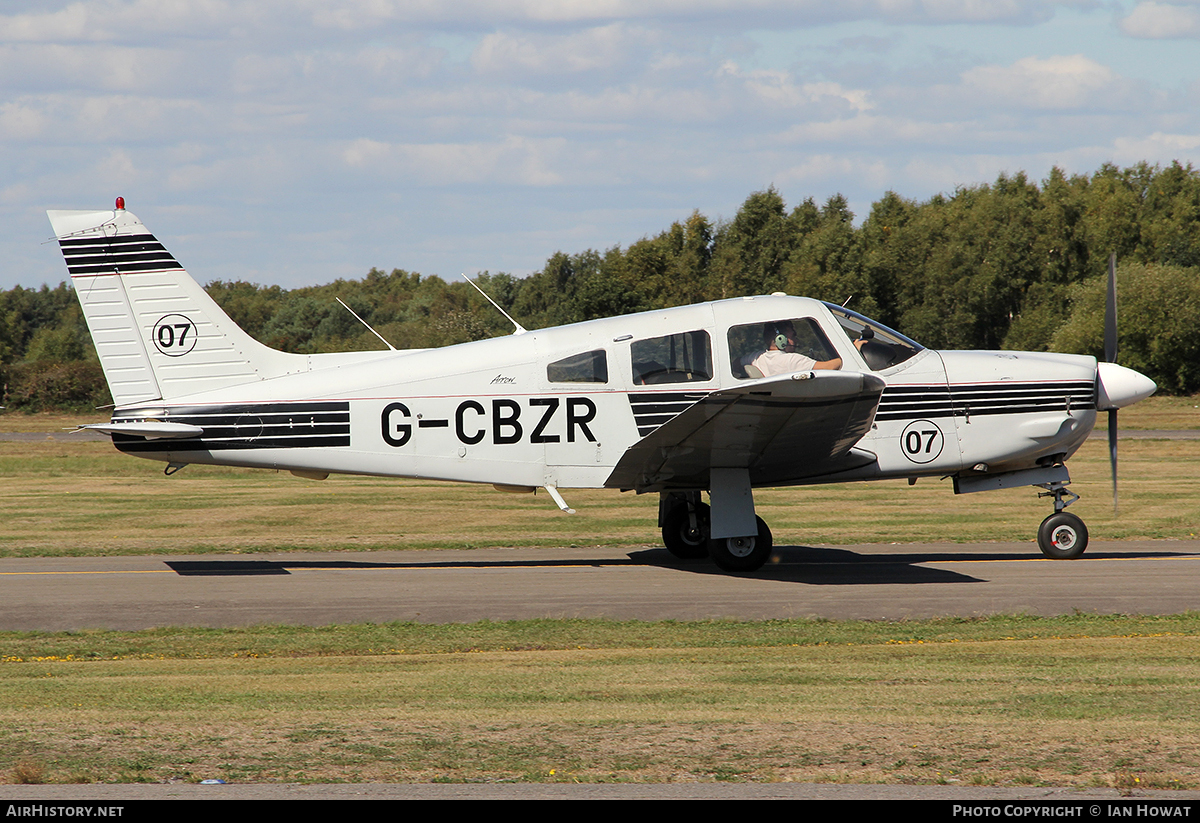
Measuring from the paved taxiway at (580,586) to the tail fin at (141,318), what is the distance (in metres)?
2.27

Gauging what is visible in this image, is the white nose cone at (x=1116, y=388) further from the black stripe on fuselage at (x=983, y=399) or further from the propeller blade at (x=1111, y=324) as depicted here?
the propeller blade at (x=1111, y=324)

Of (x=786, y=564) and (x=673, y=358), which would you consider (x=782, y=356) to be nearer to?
(x=673, y=358)

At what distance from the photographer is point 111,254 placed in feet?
41.6

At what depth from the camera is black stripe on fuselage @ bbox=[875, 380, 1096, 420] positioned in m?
12.7

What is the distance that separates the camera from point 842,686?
7477 mm

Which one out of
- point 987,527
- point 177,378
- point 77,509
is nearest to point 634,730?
point 177,378

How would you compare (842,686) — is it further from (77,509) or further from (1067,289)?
(1067,289)

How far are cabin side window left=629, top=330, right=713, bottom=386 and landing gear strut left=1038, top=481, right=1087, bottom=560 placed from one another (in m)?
4.47

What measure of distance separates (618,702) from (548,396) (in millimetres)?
5917

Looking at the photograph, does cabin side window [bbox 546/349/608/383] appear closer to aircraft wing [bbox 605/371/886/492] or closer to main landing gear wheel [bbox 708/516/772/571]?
aircraft wing [bbox 605/371/886/492]

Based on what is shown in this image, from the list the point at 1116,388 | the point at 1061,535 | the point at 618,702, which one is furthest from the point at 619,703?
the point at 1116,388

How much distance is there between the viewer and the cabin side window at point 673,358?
12297 mm

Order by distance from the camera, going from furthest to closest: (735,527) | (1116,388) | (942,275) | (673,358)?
1. (942,275)
2. (1116,388)
3. (735,527)
4. (673,358)

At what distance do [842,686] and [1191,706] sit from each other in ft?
6.72
